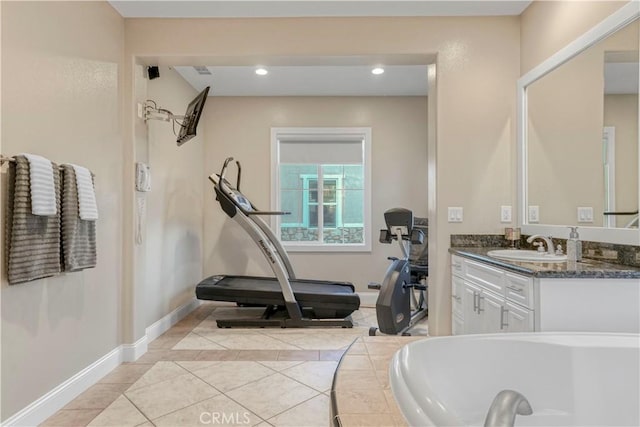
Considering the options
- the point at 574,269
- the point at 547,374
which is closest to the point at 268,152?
the point at 574,269

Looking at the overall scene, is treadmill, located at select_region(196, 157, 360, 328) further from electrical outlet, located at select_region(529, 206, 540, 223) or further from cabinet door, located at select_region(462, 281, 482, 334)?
electrical outlet, located at select_region(529, 206, 540, 223)

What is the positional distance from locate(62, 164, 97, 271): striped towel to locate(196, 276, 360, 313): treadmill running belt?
1.72 meters

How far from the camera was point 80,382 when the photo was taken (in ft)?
7.23

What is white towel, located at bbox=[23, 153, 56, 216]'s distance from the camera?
5.67ft

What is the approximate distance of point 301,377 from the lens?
245 centimetres

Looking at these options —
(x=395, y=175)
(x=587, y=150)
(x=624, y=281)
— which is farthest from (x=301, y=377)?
(x=395, y=175)

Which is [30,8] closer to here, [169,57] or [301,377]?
[169,57]

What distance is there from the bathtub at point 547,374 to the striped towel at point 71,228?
6.39ft

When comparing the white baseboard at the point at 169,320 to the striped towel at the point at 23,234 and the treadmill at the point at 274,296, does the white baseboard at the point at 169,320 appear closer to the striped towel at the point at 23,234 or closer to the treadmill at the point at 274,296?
the treadmill at the point at 274,296

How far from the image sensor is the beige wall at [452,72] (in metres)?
2.71

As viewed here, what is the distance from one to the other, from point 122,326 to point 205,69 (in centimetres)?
265

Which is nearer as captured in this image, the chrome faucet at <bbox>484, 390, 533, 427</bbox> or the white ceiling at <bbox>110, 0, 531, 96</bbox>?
the chrome faucet at <bbox>484, 390, 533, 427</bbox>

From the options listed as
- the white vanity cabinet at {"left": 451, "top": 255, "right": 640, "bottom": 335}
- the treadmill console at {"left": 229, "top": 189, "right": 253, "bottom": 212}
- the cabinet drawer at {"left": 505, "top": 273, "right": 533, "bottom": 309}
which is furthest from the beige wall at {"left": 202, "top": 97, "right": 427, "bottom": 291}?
the white vanity cabinet at {"left": 451, "top": 255, "right": 640, "bottom": 335}

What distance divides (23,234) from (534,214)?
10.5 ft
